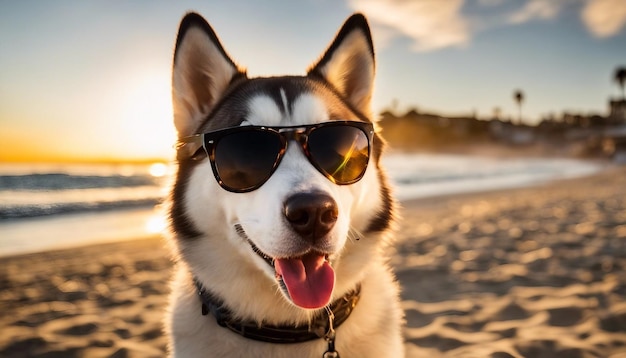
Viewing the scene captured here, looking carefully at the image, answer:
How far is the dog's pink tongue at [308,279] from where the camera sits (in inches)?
77.0

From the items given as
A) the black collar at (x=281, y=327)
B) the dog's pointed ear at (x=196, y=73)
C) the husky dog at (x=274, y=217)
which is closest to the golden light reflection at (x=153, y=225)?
the dog's pointed ear at (x=196, y=73)

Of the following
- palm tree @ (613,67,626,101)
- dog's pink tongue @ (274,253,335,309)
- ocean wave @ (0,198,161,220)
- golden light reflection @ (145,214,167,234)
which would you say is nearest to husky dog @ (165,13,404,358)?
dog's pink tongue @ (274,253,335,309)

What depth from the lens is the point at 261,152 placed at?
2311mm

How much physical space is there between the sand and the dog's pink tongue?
64.1 inches

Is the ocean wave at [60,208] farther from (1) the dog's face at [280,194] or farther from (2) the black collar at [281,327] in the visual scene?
(2) the black collar at [281,327]

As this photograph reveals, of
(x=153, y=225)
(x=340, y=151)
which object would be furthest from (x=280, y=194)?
(x=153, y=225)

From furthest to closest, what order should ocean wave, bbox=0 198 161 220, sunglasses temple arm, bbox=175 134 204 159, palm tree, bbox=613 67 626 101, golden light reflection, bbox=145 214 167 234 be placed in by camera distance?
palm tree, bbox=613 67 626 101
ocean wave, bbox=0 198 161 220
golden light reflection, bbox=145 214 167 234
sunglasses temple arm, bbox=175 134 204 159

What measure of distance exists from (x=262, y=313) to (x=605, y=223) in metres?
7.29

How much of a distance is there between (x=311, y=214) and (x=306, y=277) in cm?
34

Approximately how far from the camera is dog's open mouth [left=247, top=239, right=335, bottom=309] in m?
1.96

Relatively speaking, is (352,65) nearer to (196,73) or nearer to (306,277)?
(196,73)

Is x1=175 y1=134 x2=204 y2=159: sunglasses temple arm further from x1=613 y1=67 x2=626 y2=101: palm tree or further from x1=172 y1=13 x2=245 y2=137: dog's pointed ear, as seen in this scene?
x1=613 y1=67 x2=626 y2=101: palm tree

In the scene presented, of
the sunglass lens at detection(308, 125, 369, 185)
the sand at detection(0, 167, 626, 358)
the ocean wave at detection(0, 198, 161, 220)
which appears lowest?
the sand at detection(0, 167, 626, 358)

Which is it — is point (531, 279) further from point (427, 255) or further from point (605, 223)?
point (605, 223)
